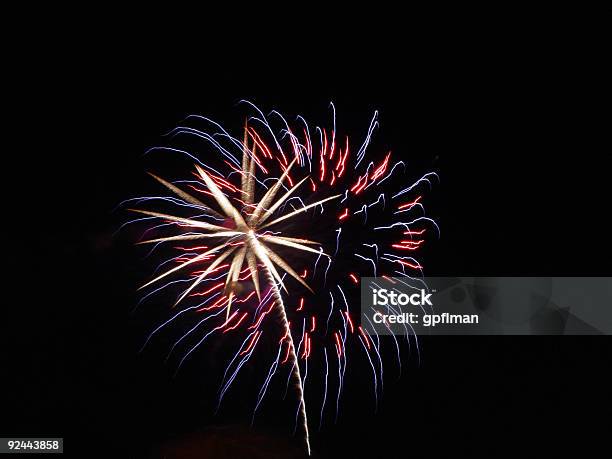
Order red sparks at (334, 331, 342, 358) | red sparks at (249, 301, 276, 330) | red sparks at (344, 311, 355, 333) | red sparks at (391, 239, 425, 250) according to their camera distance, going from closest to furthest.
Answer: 1. red sparks at (249, 301, 276, 330)
2. red sparks at (391, 239, 425, 250)
3. red sparks at (344, 311, 355, 333)
4. red sparks at (334, 331, 342, 358)

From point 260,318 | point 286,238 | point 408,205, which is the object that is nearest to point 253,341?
point 260,318

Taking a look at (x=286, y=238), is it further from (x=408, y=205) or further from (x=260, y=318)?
(x=408, y=205)

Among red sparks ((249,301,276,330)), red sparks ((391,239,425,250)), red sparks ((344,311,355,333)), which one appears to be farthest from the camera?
red sparks ((344,311,355,333))

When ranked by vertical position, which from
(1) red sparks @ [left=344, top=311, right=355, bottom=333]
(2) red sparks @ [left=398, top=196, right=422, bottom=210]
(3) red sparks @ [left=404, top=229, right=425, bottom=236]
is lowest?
(1) red sparks @ [left=344, top=311, right=355, bottom=333]

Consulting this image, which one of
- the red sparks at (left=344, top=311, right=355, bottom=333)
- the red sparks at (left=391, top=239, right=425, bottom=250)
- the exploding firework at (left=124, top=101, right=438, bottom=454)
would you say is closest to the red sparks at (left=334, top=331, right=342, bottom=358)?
the exploding firework at (left=124, top=101, right=438, bottom=454)

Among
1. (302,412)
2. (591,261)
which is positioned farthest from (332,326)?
(591,261)

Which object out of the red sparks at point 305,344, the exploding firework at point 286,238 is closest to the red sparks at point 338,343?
the exploding firework at point 286,238

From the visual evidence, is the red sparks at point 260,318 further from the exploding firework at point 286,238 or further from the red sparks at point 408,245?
the red sparks at point 408,245

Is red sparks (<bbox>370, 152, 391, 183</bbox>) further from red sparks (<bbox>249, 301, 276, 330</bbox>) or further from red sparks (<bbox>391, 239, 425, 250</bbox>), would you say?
red sparks (<bbox>249, 301, 276, 330</bbox>)

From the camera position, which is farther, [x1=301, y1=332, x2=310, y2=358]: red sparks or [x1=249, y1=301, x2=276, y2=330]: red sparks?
[x1=301, y1=332, x2=310, y2=358]: red sparks
